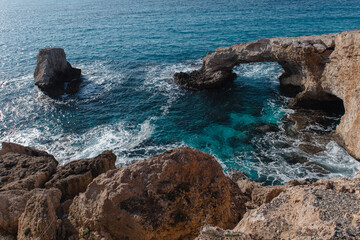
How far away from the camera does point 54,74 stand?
3822cm

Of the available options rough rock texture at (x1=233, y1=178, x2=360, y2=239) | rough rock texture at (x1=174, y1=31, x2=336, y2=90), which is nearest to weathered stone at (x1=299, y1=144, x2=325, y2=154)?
rough rock texture at (x1=174, y1=31, x2=336, y2=90)

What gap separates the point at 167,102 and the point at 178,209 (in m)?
23.9

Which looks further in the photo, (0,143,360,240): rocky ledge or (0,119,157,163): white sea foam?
(0,119,157,163): white sea foam

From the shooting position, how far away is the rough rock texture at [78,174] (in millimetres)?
14891

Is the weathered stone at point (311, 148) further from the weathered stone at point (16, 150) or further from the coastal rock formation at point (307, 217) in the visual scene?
the weathered stone at point (16, 150)

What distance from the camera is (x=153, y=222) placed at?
873 centimetres

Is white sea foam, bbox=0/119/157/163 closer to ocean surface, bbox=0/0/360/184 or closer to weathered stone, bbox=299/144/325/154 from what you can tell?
ocean surface, bbox=0/0/360/184

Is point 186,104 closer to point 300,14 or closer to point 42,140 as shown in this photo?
point 42,140

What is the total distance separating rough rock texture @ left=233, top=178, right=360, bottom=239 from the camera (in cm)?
670

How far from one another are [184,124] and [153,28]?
4611 centimetres

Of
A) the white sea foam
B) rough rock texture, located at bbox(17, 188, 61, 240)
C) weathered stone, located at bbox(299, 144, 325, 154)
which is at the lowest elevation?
weathered stone, located at bbox(299, 144, 325, 154)

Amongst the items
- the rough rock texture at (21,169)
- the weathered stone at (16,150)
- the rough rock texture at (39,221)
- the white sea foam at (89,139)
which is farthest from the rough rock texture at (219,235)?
the weathered stone at (16,150)

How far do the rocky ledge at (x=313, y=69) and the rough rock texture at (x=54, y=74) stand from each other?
1704 cm

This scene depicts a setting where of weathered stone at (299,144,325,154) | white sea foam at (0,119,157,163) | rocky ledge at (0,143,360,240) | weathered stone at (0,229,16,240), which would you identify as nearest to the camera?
rocky ledge at (0,143,360,240)
